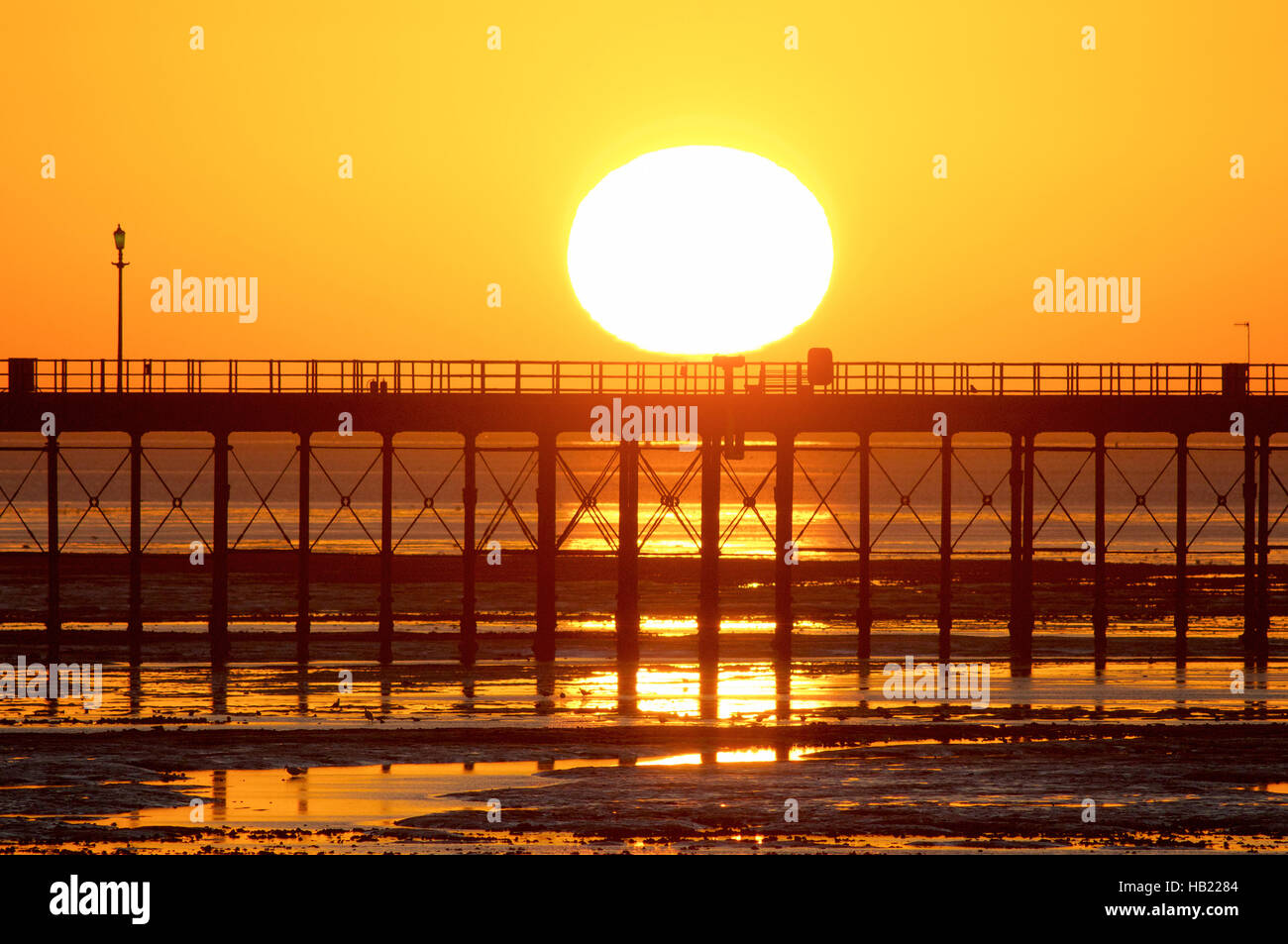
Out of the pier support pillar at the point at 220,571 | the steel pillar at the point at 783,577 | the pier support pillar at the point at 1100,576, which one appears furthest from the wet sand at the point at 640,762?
the pier support pillar at the point at 1100,576

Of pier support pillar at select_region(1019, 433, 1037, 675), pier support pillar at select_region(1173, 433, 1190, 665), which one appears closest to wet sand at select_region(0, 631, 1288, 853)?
pier support pillar at select_region(1019, 433, 1037, 675)

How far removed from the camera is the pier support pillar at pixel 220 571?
40.2 metres

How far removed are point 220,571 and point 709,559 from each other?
39.4ft

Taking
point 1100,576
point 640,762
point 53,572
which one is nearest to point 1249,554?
point 1100,576

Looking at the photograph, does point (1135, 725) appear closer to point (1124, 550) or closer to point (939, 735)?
point (939, 735)

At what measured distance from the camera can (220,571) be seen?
134 ft

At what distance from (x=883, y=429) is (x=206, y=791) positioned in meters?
23.0

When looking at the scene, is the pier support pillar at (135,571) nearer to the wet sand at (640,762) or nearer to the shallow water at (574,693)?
the shallow water at (574,693)

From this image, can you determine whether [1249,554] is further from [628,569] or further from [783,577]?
[628,569]

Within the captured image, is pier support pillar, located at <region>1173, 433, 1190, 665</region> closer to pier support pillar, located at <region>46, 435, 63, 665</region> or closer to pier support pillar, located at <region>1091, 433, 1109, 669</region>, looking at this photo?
pier support pillar, located at <region>1091, 433, 1109, 669</region>

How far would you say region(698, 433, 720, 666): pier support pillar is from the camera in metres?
41.3

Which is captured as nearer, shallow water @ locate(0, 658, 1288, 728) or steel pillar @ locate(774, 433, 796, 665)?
shallow water @ locate(0, 658, 1288, 728)

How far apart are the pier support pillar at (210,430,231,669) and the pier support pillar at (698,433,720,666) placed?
37.9 ft

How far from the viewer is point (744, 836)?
69.4ft
